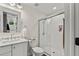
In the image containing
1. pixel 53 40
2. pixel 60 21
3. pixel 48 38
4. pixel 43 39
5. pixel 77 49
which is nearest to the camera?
pixel 77 49

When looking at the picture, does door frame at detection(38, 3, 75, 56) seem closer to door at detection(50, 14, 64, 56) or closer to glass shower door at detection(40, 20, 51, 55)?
door at detection(50, 14, 64, 56)

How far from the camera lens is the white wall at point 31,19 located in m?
3.00

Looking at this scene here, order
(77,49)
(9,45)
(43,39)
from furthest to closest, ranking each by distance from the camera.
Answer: (43,39) → (9,45) → (77,49)

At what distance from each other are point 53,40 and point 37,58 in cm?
208

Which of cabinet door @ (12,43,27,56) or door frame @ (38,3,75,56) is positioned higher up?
door frame @ (38,3,75,56)

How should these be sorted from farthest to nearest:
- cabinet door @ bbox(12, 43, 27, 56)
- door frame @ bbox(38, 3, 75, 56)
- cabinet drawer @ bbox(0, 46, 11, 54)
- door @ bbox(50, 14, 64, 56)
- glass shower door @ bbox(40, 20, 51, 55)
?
glass shower door @ bbox(40, 20, 51, 55) → door @ bbox(50, 14, 64, 56) → cabinet door @ bbox(12, 43, 27, 56) → cabinet drawer @ bbox(0, 46, 11, 54) → door frame @ bbox(38, 3, 75, 56)

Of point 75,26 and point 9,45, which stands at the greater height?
point 75,26

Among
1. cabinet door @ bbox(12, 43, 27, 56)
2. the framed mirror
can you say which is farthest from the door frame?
the framed mirror

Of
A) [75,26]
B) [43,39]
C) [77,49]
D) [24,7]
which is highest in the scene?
[24,7]

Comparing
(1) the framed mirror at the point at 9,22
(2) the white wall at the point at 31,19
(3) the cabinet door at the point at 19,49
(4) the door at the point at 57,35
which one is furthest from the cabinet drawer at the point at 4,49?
(4) the door at the point at 57,35

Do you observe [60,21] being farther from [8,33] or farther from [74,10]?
[74,10]

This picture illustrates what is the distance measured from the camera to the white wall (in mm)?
3002

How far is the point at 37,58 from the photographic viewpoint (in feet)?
2.33

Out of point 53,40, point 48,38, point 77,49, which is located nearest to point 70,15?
point 77,49
